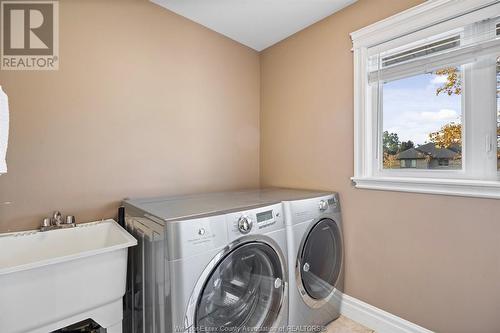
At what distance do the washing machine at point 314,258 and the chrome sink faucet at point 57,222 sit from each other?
1.24 metres

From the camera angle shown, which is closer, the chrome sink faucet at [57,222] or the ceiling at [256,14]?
the chrome sink faucet at [57,222]

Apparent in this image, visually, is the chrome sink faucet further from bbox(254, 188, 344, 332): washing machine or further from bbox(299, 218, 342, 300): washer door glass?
bbox(299, 218, 342, 300): washer door glass

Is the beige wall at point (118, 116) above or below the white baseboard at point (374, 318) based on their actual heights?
above

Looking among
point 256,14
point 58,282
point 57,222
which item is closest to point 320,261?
point 58,282

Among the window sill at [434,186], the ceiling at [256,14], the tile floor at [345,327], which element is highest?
the ceiling at [256,14]

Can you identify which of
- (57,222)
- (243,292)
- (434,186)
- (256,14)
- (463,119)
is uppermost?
(256,14)

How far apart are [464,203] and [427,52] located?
2.95ft

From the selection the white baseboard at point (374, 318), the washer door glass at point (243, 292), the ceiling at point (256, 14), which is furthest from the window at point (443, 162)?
the ceiling at point (256, 14)

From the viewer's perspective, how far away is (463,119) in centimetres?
141

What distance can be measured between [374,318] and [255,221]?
1162mm

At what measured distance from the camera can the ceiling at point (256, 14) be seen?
1.82 meters

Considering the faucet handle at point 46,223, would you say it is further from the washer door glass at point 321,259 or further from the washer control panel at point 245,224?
the washer door glass at point 321,259

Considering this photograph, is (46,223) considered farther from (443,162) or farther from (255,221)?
(443,162)

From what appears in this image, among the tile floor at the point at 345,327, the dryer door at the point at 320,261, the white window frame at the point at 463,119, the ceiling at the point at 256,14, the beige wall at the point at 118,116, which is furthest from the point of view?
the ceiling at the point at 256,14
